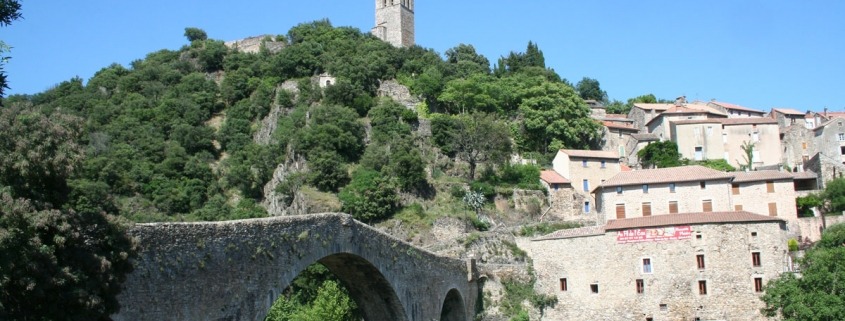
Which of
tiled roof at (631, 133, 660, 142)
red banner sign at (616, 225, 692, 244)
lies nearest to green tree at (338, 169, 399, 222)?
red banner sign at (616, 225, 692, 244)

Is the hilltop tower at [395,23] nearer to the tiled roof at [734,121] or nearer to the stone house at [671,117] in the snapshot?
the stone house at [671,117]

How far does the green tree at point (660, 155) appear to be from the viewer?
75.9 metres

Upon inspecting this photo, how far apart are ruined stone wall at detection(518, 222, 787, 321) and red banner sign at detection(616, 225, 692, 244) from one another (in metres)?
0.25

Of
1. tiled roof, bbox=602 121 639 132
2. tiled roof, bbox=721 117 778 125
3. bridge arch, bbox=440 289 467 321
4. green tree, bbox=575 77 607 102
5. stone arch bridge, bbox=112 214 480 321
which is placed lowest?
bridge arch, bbox=440 289 467 321

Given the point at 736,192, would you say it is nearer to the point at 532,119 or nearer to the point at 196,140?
the point at 532,119

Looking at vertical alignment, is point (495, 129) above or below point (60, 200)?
above

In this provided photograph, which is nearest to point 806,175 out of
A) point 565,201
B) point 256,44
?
point 565,201

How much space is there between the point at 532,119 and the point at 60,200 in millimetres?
64955

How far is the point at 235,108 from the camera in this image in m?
94.6

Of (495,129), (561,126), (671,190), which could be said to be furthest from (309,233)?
(561,126)

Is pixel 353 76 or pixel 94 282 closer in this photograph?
pixel 94 282

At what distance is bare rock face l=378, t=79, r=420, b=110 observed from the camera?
284 feet

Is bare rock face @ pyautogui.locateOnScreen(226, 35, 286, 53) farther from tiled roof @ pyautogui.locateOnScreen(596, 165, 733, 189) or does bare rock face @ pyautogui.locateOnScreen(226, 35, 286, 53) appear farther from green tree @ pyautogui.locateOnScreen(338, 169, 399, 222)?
tiled roof @ pyautogui.locateOnScreen(596, 165, 733, 189)

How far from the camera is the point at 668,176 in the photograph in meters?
55.3
